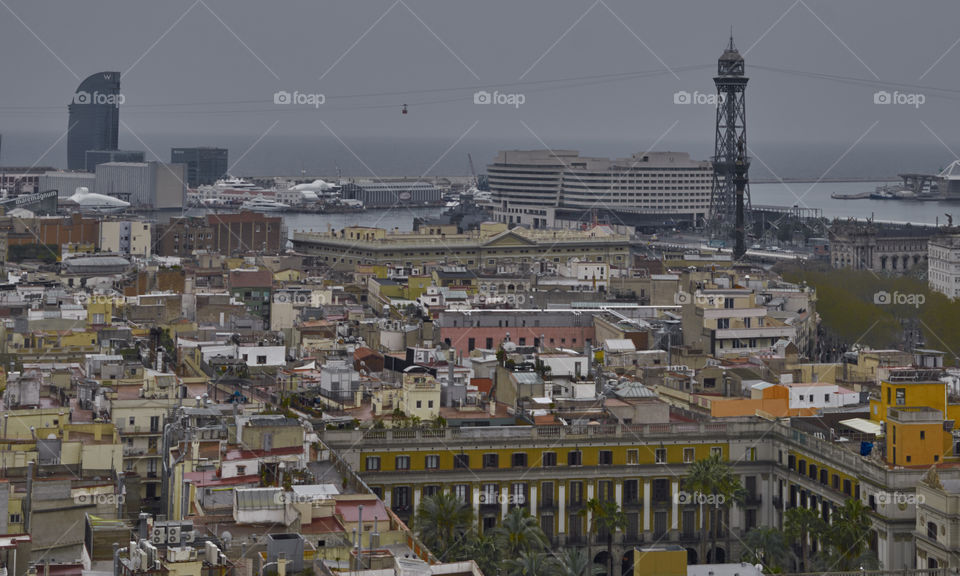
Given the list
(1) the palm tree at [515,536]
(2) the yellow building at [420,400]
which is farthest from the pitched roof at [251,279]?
(1) the palm tree at [515,536]

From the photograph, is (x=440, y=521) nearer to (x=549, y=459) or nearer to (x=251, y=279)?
(x=549, y=459)

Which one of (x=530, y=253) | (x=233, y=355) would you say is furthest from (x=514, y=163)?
(x=233, y=355)

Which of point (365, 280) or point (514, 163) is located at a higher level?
point (514, 163)

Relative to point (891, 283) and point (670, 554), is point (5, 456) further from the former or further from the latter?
point (891, 283)

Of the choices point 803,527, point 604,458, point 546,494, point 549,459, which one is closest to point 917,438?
point 803,527

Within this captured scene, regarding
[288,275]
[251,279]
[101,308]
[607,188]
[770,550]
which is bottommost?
[770,550]
